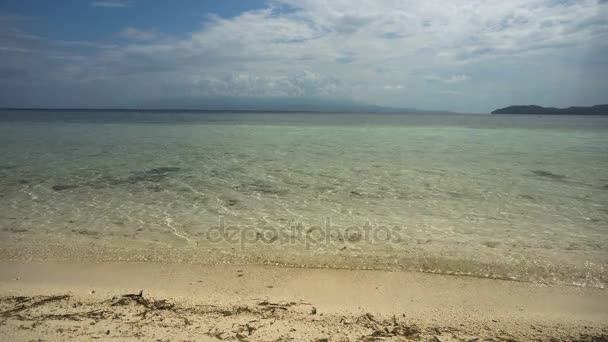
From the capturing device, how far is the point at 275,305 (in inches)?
162

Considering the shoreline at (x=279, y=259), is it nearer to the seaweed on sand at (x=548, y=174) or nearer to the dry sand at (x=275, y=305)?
the dry sand at (x=275, y=305)

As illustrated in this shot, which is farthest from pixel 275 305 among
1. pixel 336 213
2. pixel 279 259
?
pixel 336 213

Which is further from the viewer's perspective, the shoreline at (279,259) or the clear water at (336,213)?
the clear water at (336,213)

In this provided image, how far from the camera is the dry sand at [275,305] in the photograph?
3555mm

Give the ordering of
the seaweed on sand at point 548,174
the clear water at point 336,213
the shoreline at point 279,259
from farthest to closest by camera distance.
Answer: the seaweed on sand at point 548,174
the clear water at point 336,213
the shoreline at point 279,259

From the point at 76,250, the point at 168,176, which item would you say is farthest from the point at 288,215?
the point at 168,176

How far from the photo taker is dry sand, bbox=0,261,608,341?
3.55 metres

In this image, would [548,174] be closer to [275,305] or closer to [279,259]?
[279,259]

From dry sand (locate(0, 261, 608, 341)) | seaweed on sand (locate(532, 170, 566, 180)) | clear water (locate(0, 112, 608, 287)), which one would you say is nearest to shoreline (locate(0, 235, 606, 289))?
clear water (locate(0, 112, 608, 287))

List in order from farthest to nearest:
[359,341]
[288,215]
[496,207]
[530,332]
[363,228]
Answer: [496,207] < [288,215] < [363,228] < [530,332] < [359,341]

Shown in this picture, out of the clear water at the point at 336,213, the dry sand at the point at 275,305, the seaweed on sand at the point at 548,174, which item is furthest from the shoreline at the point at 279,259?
the seaweed on sand at the point at 548,174

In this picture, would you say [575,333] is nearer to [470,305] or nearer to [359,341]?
[470,305]

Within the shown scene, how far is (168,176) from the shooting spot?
1227cm

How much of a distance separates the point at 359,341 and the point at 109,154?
17876 mm
